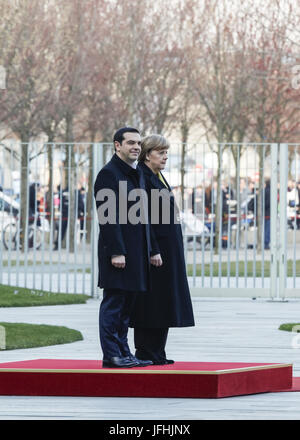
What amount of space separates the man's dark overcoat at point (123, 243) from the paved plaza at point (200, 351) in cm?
87

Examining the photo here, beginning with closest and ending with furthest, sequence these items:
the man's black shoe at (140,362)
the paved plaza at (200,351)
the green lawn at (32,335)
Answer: the paved plaza at (200,351), the man's black shoe at (140,362), the green lawn at (32,335)

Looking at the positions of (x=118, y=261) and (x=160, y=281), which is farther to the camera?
(x=160, y=281)

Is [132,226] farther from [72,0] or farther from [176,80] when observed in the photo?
[176,80]

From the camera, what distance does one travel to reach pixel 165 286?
9.55 metres

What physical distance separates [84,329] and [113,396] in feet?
17.6

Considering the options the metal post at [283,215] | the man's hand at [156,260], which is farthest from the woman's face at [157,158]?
the metal post at [283,215]

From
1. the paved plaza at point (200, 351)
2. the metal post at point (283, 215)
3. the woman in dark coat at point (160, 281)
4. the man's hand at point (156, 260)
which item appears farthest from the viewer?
the metal post at point (283, 215)

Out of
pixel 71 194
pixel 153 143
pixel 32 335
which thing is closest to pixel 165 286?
pixel 153 143

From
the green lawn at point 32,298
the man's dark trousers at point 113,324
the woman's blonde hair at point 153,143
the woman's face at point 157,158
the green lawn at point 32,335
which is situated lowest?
the green lawn at point 32,298

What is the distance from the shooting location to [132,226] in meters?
9.33

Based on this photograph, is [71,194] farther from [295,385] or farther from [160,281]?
[295,385]

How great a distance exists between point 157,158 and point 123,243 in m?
0.78

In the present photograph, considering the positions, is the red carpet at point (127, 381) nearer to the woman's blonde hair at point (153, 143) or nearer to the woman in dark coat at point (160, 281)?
the woman in dark coat at point (160, 281)

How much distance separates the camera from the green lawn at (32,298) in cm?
1770
